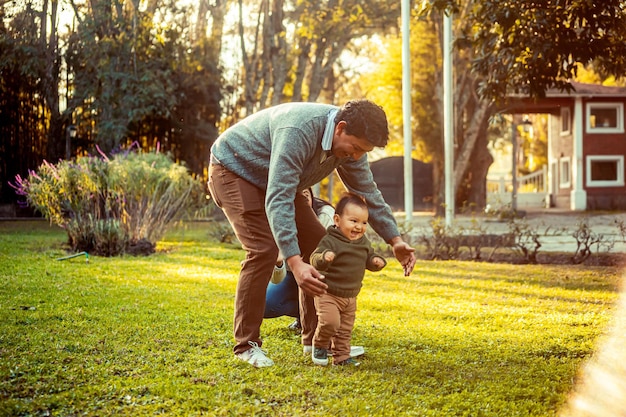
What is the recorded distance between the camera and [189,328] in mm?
6258

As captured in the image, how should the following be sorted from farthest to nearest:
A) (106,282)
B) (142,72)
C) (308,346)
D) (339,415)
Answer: (142,72)
(106,282)
(308,346)
(339,415)

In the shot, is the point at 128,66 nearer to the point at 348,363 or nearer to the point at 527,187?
the point at 348,363

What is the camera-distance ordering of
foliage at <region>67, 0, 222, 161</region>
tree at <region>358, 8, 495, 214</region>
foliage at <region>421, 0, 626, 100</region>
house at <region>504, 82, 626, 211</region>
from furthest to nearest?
house at <region>504, 82, 626, 211</region> < tree at <region>358, 8, 495, 214</region> < foliage at <region>67, 0, 222, 161</region> < foliage at <region>421, 0, 626, 100</region>

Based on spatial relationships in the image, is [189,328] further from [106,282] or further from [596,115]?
[596,115]

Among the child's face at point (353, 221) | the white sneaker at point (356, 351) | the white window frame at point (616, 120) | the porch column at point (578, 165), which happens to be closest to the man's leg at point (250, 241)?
the child's face at point (353, 221)

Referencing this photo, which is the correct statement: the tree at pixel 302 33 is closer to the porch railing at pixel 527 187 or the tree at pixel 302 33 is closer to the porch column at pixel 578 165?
the porch column at pixel 578 165

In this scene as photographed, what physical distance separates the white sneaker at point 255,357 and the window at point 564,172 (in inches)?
1246

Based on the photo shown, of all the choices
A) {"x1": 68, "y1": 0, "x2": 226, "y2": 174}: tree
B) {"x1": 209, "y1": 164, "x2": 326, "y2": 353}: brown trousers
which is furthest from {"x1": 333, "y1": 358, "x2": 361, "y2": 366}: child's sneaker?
{"x1": 68, "y1": 0, "x2": 226, "y2": 174}: tree

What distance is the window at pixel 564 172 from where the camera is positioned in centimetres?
3483

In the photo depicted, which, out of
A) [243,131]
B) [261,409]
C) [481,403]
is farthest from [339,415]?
[243,131]

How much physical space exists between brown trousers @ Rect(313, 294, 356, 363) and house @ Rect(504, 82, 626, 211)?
28.7 meters

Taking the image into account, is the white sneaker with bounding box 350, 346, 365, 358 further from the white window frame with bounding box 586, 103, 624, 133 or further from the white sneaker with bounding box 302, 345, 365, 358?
the white window frame with bounding box 586, 103, 624, 133

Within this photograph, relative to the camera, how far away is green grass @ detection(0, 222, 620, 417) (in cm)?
416

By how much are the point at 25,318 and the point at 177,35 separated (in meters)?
18.2
